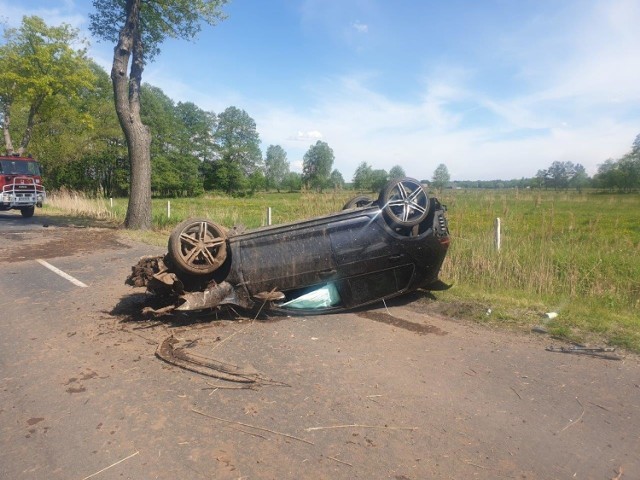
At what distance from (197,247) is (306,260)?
1.24 metres

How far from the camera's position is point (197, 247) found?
191 inches

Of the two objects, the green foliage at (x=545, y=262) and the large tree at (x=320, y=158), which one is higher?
the large tree at (x=320, y=158)

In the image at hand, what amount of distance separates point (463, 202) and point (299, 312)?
5443 millimetres

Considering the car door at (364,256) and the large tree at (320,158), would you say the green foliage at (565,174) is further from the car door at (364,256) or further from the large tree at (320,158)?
the large tree at (320,158)

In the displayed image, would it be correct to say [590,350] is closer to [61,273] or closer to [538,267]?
[538,267]

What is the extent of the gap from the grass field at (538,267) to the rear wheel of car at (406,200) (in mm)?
1291

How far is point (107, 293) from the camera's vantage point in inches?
255

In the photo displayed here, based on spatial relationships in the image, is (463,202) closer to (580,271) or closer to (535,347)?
(580,271)

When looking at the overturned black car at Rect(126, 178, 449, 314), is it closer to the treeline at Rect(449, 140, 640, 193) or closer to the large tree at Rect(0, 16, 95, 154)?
the treeline at Rect(449, 140, 640, 193)

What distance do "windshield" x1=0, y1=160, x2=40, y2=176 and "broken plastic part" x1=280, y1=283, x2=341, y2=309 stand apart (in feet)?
69.6

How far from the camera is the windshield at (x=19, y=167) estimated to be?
20281 millimetres

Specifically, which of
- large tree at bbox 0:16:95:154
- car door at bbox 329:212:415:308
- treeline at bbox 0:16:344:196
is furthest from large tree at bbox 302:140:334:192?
car door at bbox 329:212:415:308

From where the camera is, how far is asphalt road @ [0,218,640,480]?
2.48 metres

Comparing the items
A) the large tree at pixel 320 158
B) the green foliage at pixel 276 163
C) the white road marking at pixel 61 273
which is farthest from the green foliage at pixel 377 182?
the green foliage at pixel 276 163
